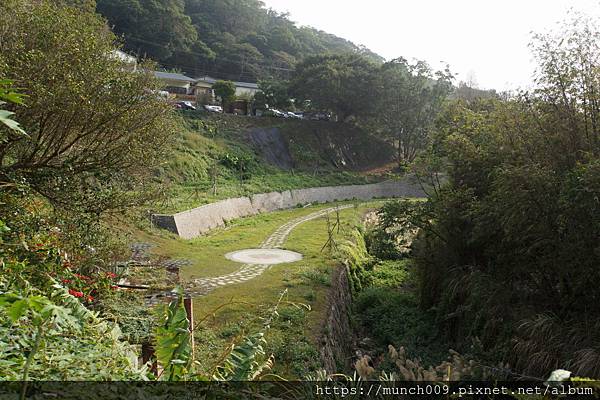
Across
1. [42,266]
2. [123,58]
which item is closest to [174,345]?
[42,266]

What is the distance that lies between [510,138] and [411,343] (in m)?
5.65

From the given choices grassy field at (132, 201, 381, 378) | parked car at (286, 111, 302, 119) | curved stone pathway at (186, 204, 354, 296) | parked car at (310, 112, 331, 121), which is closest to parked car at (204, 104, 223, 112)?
parked car at (286, 111, 302, 119)

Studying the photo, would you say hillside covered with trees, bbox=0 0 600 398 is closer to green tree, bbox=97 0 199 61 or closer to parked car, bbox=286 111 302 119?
parked car, bbox=286 111 302 119

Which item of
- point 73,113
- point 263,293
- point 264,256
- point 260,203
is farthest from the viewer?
point 260,203

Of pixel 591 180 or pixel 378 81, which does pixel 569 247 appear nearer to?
pixel 591 180

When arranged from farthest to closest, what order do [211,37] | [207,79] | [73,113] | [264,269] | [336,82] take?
[211,37]
[207,79]
[336,82]
[264,269]
[73,113]

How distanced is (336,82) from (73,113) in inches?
1392

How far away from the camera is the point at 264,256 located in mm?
16922

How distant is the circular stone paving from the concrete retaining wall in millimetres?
3180

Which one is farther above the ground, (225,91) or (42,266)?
(225,91)

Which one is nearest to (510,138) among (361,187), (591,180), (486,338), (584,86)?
(584,86)

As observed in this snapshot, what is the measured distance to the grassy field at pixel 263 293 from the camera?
27.6 feet

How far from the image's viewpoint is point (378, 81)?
144 feet

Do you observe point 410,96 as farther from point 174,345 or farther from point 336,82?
point 174,345
